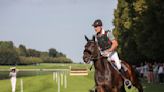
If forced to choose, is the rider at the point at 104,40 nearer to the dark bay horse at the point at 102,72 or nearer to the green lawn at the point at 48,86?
the dark bay horse at the point at 102,72

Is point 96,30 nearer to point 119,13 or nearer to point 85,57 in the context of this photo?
point 85,57

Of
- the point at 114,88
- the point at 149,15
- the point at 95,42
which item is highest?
the point at 149,15

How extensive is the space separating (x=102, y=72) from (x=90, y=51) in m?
0.88

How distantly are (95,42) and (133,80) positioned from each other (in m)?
3.32

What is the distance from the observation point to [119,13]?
87438mm

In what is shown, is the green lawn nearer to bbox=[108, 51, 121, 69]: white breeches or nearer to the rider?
bbox=[108, 51, 121, 69]: white breeches

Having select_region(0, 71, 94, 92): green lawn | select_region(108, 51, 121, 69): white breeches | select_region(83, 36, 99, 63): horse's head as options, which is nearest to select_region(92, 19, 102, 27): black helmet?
select_region(83, 36, 99, 63): horse's head

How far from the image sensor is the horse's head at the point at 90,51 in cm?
1486

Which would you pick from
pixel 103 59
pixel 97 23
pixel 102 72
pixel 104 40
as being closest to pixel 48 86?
pixel 103 59

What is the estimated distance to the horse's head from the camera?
585 inches

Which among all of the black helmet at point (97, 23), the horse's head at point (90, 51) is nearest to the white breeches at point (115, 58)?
the horse's head at point (90, 51)

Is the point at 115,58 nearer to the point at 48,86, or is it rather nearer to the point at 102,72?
the point at 102,72

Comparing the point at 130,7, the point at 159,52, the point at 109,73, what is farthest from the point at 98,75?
the point at 130,7

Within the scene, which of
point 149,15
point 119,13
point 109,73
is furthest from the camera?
point 119,13
